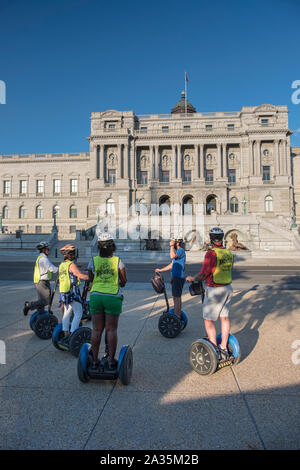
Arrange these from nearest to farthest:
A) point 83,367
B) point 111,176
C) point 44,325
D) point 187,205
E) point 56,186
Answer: point 83,367, point 44,325, point 187,205, point 111,176, point 56,186

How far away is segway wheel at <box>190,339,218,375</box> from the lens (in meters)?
4.18

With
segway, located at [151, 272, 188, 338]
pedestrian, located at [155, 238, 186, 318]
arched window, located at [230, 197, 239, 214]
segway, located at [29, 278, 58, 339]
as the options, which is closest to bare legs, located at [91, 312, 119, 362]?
segway, located at [151, 272, 188, 338]

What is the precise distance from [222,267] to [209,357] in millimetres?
1367

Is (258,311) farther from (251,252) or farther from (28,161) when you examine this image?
(28,161)

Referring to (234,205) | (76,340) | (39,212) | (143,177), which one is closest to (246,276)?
(76,340)

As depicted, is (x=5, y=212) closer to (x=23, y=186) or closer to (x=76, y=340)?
(x=23, y=186)

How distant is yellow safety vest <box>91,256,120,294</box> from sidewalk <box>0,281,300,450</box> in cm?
138

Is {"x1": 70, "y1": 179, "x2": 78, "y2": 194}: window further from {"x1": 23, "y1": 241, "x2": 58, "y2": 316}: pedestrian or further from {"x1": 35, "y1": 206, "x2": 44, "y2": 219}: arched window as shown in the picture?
{"x1": 23, "y1": 241, "x2": 58, "y2": 316}: pedestrian

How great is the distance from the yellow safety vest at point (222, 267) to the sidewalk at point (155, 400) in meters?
1.44

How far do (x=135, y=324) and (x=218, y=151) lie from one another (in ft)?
161

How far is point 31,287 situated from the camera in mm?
12664

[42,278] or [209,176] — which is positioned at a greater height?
[209,176]

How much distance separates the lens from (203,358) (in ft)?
14.1
